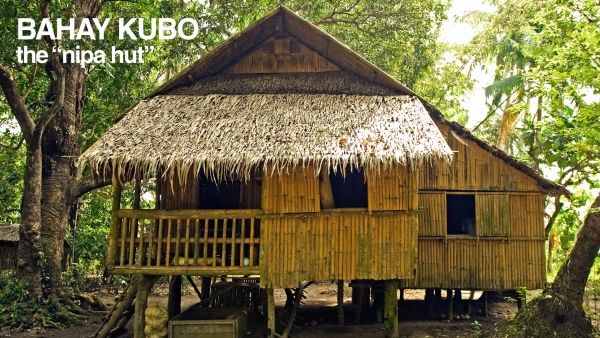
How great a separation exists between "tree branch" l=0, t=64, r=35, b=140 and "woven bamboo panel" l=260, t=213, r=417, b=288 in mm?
6375

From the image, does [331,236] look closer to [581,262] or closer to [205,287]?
[581,262]

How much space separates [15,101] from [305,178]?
6935mm

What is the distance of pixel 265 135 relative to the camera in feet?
26.8

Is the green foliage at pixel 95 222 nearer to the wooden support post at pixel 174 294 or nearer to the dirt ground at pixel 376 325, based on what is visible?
the dirt ground at pixel 376 325

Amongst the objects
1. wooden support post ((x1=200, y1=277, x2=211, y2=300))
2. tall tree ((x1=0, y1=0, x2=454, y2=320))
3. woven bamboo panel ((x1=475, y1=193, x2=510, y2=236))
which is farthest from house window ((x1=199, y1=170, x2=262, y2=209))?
woven bamboo panel ((x1=475, y1=193, x2=510, y2=236))

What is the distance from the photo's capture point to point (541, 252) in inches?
405

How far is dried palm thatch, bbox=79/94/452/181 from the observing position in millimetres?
7629

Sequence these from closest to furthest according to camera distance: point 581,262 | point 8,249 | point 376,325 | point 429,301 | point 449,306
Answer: point 581,262, point 376,325, point 449,306, point 429,301, point 8,249

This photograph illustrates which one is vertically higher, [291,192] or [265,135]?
[265,135]

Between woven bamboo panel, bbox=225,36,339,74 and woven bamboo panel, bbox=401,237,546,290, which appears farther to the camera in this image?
woven bamboo panel, bbox=401,237,546,290

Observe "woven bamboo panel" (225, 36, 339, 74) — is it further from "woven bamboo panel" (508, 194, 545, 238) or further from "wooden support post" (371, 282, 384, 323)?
"woven bamboo panel" (508, 194, 545, 238)

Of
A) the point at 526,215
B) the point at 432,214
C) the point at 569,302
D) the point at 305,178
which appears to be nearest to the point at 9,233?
the point at 305,178

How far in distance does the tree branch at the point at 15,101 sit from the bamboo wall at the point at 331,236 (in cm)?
623

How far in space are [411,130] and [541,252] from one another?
14.9 feet
